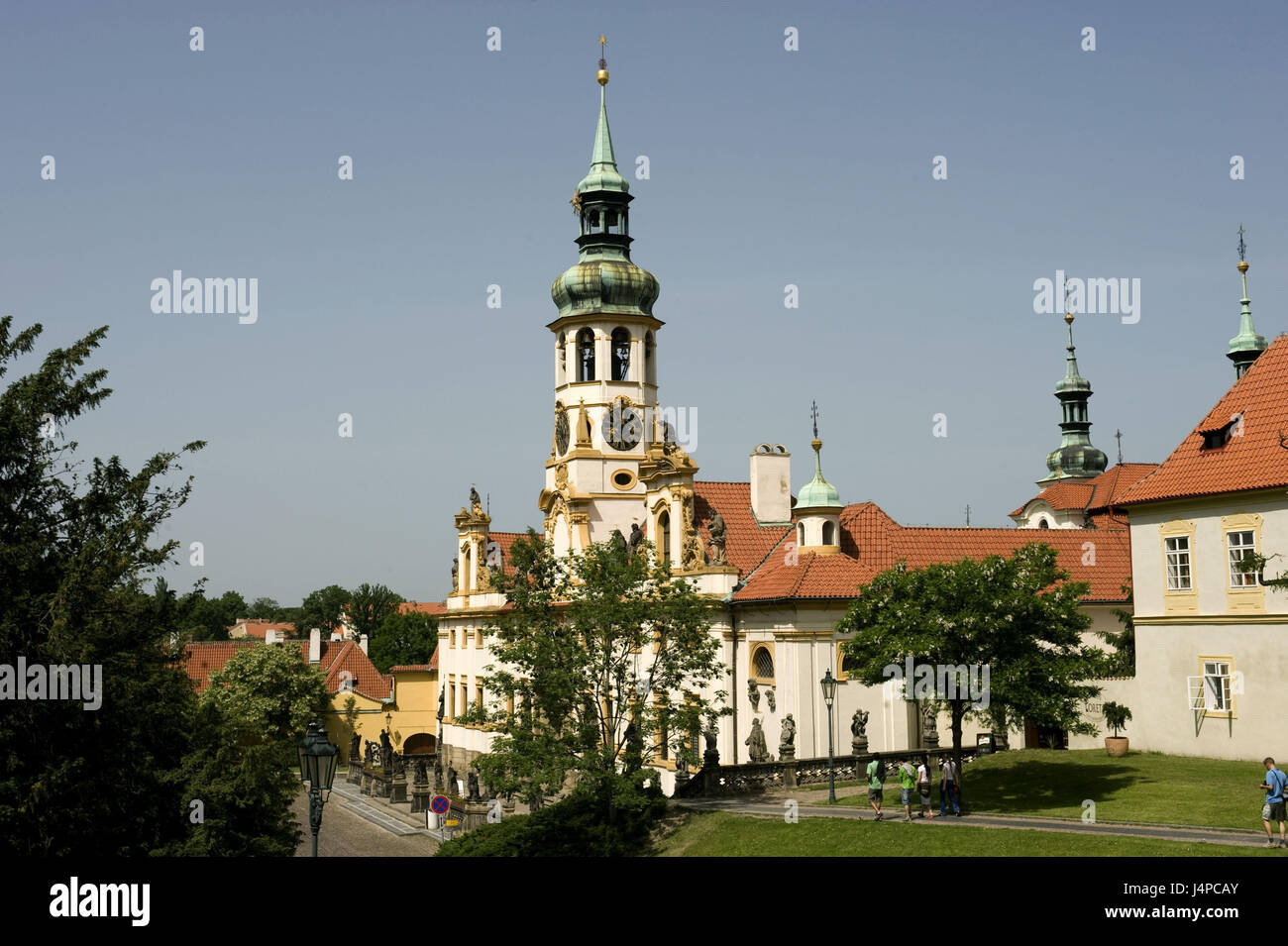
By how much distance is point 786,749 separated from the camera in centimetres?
4012

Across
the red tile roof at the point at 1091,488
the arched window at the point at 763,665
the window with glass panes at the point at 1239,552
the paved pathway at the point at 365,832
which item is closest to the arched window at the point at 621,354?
the arched window at the point at 763,665

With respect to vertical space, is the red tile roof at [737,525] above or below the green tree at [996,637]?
above

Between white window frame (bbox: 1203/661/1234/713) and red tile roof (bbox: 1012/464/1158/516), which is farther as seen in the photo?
red tile roof (bbox: 1012/464/1158/516)

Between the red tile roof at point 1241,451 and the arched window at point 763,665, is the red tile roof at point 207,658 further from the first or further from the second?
the red tile roof at point 1241,451

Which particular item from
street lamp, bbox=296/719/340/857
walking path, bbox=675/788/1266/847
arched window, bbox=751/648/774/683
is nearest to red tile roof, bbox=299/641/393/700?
arched window, bbox=751/648/774/683

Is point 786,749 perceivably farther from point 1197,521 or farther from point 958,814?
point 1197,521

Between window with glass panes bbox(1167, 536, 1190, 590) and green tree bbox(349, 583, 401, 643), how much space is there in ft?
378

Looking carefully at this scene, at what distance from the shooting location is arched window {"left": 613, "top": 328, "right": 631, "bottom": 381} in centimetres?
6059

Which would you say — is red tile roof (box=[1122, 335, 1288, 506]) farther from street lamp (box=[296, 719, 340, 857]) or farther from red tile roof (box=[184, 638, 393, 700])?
red tile roof (box=[184, 638, 393, 700])

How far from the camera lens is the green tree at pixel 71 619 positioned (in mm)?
20500

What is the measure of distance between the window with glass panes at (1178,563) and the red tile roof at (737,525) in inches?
636

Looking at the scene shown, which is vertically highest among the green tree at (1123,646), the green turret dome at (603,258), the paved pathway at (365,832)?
the green turret dome at (603,258)

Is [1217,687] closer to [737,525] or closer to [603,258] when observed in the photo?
[737,525]
